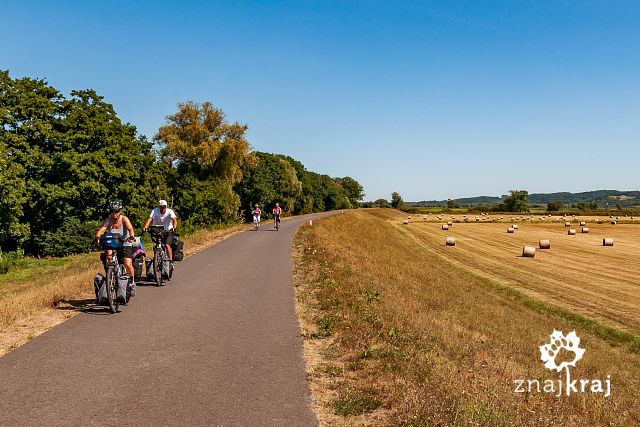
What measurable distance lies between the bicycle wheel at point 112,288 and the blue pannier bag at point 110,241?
0.45m

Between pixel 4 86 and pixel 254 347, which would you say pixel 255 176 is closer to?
pixel 4 86

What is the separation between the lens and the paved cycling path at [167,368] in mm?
5016

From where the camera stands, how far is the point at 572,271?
84.9 ft

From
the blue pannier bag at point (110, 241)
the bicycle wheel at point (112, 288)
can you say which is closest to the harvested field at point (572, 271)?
the bicycle wheel at point (112, 288)

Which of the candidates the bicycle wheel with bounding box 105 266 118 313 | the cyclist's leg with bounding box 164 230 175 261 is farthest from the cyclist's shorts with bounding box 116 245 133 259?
the cyclist's leg with bounding box 164 230 175 261

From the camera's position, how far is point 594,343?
1305 centimetres

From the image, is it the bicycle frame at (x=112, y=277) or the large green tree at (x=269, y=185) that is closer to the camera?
the bicycle frame at (x=112, y=277)

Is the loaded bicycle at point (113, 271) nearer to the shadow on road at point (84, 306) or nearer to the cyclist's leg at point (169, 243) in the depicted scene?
the shadow on road at point (84, 306)

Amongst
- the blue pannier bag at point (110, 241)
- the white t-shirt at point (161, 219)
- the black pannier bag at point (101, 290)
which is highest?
the white t-shirt at point (161, 219)

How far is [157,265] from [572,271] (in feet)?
73.4

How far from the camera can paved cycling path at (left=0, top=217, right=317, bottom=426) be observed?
5.02 m

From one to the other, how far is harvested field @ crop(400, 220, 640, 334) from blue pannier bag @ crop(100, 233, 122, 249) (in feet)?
47.7

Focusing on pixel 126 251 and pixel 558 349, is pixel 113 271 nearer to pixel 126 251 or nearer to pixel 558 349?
pixel 126 251

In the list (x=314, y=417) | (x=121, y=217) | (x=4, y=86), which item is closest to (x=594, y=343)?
(x=314, y=417)
